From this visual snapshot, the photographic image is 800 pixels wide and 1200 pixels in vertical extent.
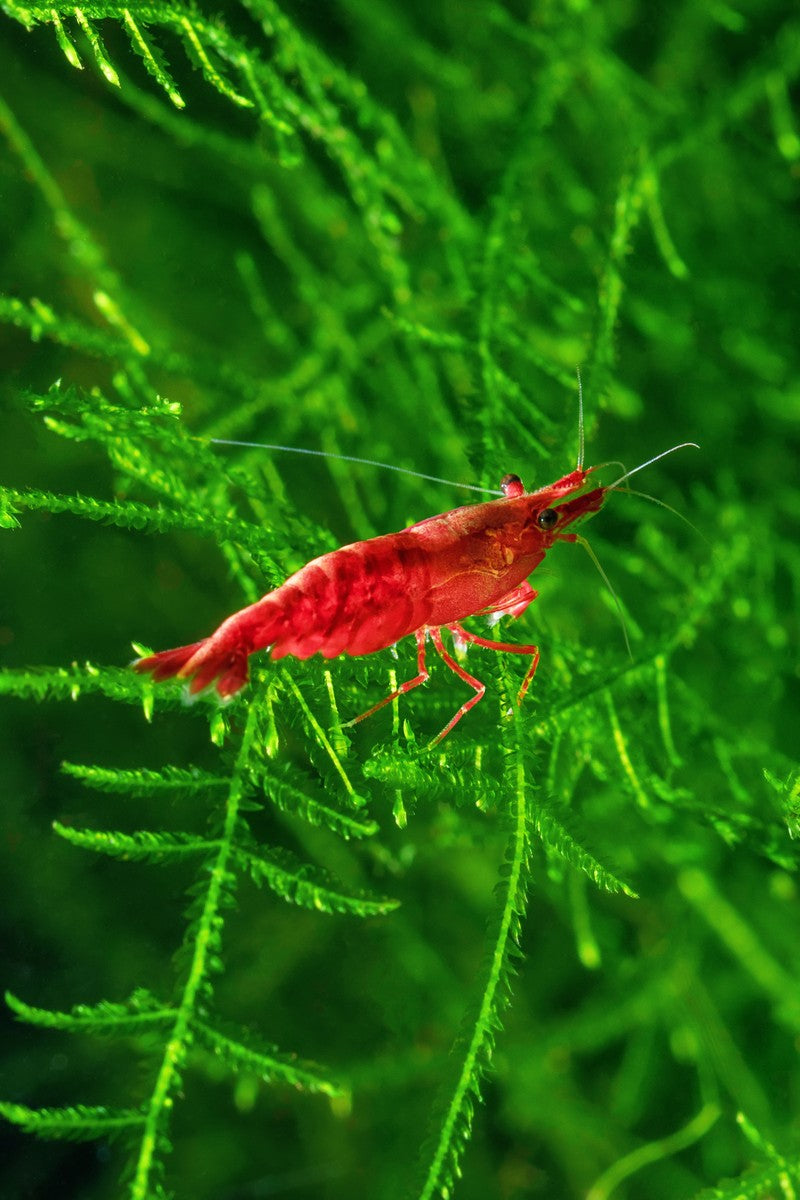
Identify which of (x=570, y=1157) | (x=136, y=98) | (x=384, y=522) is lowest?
(x=570, y=1157)

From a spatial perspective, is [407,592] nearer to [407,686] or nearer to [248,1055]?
[407,686]

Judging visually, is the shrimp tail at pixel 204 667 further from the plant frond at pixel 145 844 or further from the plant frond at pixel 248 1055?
the plant frond at pixel 248 1055

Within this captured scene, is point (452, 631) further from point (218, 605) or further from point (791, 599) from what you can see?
point (218, 605)

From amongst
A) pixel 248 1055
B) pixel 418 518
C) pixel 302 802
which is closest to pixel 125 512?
pixel 302 802

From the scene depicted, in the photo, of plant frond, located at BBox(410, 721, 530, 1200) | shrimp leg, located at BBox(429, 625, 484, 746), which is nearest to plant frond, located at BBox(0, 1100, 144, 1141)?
plant frond, located at BBox(410, 721, 530, 1200)

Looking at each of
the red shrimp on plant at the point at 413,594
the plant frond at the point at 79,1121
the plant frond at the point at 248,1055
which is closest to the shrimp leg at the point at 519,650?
the red shrimp on plant at the point at 413,594

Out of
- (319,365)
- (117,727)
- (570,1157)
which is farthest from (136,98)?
(570,1157)
